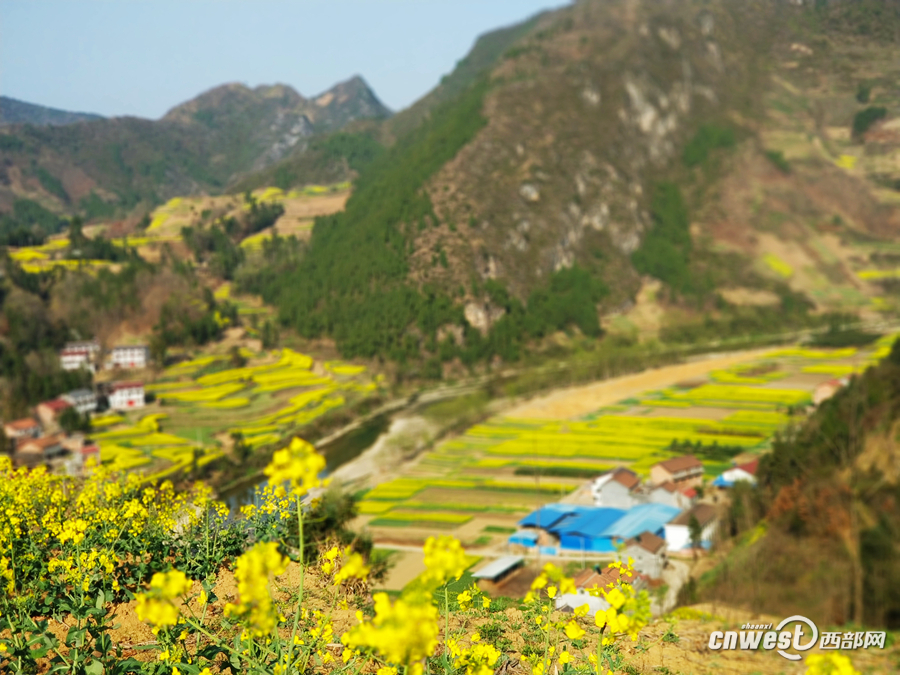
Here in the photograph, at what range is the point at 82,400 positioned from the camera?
2127 inches

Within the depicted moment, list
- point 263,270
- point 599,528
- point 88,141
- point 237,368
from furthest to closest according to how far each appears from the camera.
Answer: point 88,141, point 263,270, point 237,368, point 599,528

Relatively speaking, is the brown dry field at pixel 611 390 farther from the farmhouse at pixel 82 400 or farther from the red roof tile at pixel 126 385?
the farmhouse at pixel 82 400

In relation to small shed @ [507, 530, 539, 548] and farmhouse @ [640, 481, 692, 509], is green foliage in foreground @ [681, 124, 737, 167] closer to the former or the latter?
farmhouse @ [640, 481, 692, 509]

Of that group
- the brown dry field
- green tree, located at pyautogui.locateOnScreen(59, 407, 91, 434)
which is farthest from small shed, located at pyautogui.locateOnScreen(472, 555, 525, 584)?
green tree, located at pyautogui.locateOnScreen(59, 407, 91, 434)

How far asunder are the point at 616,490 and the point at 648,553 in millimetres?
8521

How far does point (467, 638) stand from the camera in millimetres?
8125

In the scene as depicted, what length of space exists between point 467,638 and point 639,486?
100ft

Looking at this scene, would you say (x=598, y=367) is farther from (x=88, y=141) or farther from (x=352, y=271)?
(x=88, y=141)

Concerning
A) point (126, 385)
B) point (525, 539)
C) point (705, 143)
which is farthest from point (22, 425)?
point (705, 143)

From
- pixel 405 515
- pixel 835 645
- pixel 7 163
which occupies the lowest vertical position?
pixel 405 515

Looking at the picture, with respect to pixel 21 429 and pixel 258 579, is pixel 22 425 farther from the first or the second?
pixel 258 579

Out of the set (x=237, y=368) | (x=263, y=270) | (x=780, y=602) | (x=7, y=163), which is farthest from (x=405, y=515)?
(x=7, y=163)

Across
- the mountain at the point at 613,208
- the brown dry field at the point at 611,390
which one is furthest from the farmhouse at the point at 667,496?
the mountain at the point at 613,208

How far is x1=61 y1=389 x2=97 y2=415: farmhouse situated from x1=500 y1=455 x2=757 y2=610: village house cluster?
1392 inches
